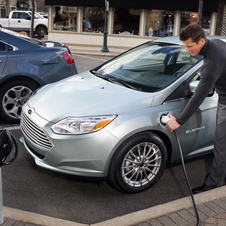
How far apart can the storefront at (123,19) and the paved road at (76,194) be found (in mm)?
15676

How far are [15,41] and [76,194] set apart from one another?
3104 millimetres

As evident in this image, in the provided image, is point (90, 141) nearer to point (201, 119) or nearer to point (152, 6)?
point (201, 119)

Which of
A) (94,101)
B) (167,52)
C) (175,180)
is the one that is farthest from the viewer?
(167,52)

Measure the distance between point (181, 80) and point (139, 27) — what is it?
15.9m

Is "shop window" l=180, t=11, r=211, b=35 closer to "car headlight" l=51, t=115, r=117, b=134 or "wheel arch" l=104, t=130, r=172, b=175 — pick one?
"wheel arch" l=104, t=130, r=172, b=175

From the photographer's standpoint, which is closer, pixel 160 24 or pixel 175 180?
pixel 175 180

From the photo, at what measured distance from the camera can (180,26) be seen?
19.3m

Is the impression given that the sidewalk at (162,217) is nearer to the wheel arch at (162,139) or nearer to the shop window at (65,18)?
the wheel arch at (162,139)

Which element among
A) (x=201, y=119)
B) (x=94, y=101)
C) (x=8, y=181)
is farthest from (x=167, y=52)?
(x=8, y=181)

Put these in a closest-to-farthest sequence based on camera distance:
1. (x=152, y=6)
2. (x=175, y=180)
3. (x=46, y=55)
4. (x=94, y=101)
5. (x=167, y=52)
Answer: (x=94, y=101) < (x=175, y=180) < (x=167, y=52) < (x=46, y=55) < (x=152, y=6)

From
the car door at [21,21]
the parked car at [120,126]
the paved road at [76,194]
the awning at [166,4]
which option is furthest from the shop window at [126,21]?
the paved road at [76,194]

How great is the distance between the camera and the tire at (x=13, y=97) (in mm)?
5688

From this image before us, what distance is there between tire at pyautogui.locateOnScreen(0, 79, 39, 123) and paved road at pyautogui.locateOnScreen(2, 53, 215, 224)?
1.58m

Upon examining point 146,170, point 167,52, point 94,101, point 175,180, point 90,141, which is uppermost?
point 167,52
